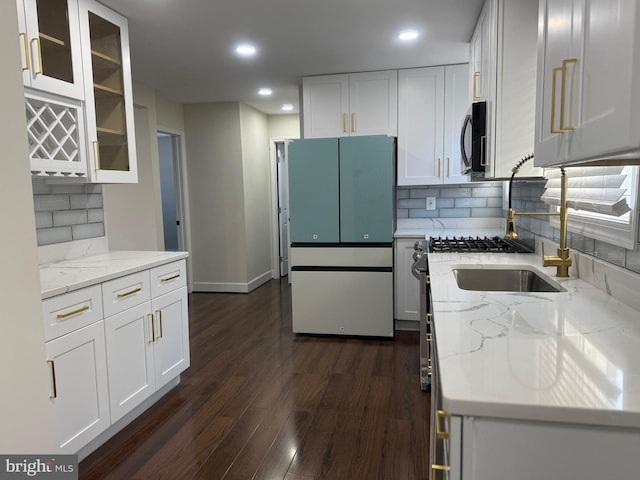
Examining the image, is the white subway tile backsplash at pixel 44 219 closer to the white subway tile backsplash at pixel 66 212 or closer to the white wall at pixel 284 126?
the white subway tile backsplash at pixel 66 212

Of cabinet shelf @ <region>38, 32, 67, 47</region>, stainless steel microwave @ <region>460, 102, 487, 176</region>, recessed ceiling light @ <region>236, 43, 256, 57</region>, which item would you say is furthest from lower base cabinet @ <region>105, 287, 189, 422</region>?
stainless steel microwave @ <region>460, 102, 487, 176</region>

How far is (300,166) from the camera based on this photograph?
3684mm

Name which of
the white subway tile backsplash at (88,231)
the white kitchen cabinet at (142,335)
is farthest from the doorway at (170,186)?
the white kitchen cabinet at (142,335)

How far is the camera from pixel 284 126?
6.08 m

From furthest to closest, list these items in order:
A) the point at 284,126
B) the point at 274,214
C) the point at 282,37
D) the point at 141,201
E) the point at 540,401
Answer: the point at 274,214 < the point at 284,126 < the point at 141,201 < the point at 282,37 < the point at 540,401

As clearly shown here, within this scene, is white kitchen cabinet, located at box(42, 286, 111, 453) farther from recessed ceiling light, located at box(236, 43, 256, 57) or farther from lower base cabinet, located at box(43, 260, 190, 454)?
recessed ceiling light, located at box(236, 43, 256, 57)

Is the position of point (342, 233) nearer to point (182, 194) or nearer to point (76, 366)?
point (76, 366)

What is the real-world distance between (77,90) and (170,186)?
4.30 m

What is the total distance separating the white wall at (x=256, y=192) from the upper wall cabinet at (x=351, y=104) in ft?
4.72

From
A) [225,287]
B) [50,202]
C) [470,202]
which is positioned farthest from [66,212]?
[470,202]

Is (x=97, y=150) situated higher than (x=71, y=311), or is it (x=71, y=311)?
(x=97, y=150)

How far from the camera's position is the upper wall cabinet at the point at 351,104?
3.98 m

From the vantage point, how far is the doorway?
5.35 m

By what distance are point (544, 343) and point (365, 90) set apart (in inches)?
134
